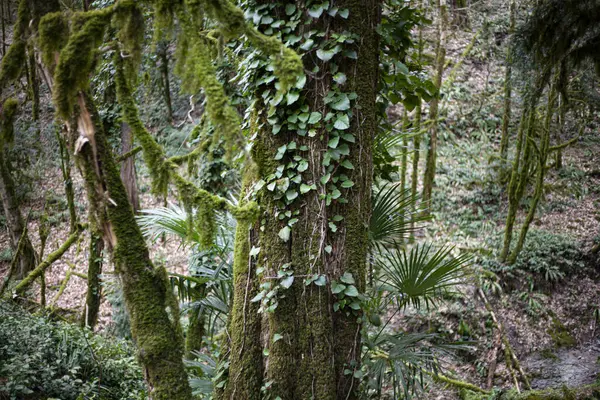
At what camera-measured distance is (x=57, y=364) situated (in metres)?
5.00

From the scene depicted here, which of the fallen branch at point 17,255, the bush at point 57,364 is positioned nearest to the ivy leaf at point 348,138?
the bush at point 57,364

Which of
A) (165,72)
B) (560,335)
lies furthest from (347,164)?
(165,72)

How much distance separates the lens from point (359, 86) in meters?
3.01

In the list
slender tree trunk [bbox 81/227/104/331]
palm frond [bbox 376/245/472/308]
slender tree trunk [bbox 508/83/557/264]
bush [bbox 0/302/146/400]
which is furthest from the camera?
slender tree trunk [bbox 508/83/557/264]

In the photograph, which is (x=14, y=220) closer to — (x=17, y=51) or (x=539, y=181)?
(x=17, y=51)

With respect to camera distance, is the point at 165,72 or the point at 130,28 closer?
the point at 130,28

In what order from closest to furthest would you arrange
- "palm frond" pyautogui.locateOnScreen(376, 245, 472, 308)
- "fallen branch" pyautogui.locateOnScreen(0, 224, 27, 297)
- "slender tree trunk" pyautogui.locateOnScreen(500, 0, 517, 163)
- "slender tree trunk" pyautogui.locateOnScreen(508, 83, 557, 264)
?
"palm frond" pyautogui.locateOnScreen(376, 245, 472, 308) < "fallen branch" pyautogui.locateOnScreen(0, 224, 27, 297) < "slender tree trunk" pyautogui.locateOnScreen(508, 83, 557, 264) < "slender tree trunk" pyautogui.locateOnScreen(500, 0, 517, 163)

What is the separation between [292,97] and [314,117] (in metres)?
0.19

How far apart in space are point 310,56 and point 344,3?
0.41 m

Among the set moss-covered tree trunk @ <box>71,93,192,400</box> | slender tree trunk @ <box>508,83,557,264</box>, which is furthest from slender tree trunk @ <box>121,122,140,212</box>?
slender tree trunk @ <box>508,83,557,264</box>

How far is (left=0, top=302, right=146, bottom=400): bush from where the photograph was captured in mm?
4414

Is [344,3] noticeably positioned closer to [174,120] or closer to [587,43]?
[587,43]

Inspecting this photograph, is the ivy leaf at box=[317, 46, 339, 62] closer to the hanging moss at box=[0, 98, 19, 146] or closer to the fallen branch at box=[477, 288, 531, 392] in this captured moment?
the hanging moss at box=[0, 98, 19, 146]

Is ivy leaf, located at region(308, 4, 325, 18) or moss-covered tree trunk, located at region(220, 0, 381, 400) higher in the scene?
ivy leaf, located at region(308, 4, 325, 18)
